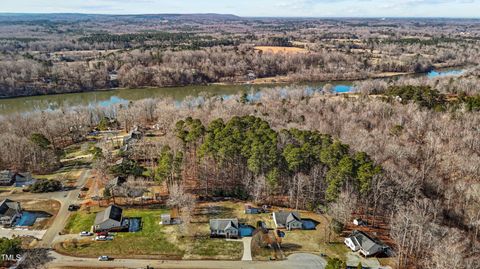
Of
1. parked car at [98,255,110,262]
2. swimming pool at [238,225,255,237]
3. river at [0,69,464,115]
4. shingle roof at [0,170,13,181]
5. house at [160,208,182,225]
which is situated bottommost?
parked car at [98,255,110,262]

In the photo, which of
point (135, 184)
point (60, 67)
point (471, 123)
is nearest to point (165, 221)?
point (135, 184)

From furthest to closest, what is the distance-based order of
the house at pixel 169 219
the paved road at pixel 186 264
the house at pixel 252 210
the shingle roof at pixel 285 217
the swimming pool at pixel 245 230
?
1. the house at pixel 252 210
2. the house at pixel 169 219
3. the shingle roof at pixel 285 217
4. the swimming pool at pixel 245 230
5. the paved road at pixel 186 264

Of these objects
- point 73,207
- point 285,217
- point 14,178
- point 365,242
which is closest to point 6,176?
point 14,178

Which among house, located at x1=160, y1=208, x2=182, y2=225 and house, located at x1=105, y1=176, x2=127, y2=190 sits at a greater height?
house, located at x1=105, y1=176, x2=127, y2=190

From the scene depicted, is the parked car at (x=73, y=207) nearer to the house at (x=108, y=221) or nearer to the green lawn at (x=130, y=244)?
the green lawn at (x=130, y=244)

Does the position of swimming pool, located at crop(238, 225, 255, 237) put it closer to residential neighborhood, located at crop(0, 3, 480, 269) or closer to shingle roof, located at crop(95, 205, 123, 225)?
residential neighborhood, located at crop(0, 3, 480, 269)

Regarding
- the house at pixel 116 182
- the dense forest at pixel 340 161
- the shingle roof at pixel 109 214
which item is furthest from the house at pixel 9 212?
the dense forest at pixel 340 161

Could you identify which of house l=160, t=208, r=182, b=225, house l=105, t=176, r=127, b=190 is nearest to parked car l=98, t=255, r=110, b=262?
house l=160, t=208, r=182, b=225
